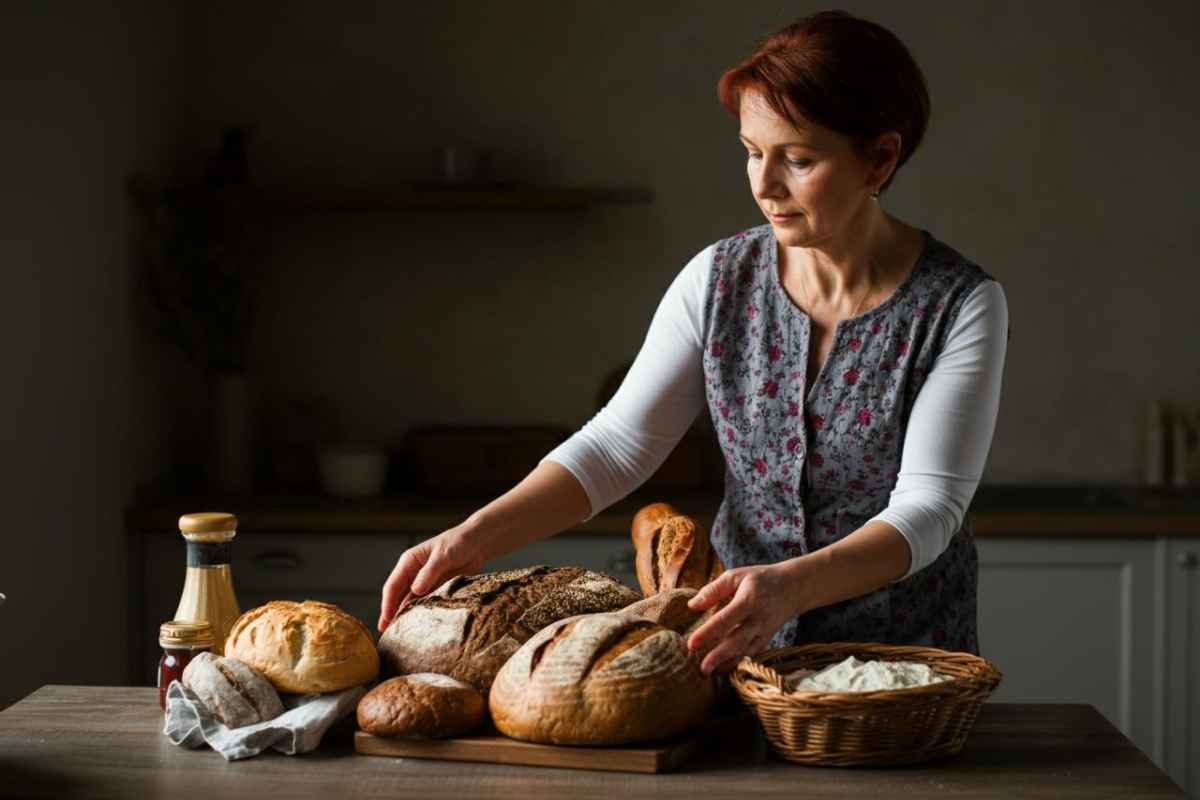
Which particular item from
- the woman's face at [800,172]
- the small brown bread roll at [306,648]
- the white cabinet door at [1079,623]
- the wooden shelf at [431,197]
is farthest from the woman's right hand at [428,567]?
the wooden shelf at [431,197]

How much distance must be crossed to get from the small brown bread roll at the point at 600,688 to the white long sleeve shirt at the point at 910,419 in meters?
0.35

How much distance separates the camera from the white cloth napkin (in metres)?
1.37

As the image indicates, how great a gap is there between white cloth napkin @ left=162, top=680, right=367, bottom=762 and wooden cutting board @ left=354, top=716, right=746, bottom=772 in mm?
42

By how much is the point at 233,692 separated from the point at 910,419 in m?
0.81

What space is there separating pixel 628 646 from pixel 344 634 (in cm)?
29

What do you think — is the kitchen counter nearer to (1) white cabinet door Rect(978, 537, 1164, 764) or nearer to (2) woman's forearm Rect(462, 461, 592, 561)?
(1) white cabinet door Rect(978, 537, 1164, 764)

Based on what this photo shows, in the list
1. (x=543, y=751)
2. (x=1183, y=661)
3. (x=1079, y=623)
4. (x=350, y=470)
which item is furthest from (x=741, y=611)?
(x=350, y=470)

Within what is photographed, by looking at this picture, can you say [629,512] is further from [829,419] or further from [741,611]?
[741,611]

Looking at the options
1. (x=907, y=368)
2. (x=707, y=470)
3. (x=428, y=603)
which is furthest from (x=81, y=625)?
(x=907, y=368)

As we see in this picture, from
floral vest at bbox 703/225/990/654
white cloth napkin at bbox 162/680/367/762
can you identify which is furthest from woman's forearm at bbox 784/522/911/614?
white cloth napkin at bbox 162/680/367/762

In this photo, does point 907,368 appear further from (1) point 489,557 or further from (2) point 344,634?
(2) point 344,634

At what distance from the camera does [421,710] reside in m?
1.35

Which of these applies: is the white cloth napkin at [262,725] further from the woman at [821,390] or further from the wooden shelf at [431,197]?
the wooden shelf at [431,197]

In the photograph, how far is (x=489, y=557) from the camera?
172 centimetres
